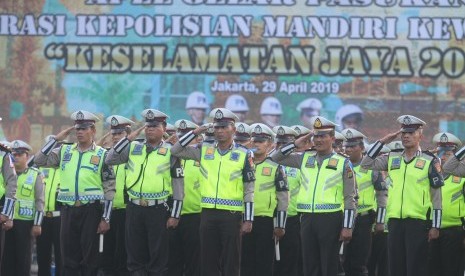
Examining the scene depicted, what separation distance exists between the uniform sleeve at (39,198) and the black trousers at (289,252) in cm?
327

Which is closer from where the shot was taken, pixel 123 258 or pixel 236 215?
pixel 236 215

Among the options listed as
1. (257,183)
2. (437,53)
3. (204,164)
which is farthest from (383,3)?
(204,164)

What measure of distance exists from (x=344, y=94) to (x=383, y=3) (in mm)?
1796

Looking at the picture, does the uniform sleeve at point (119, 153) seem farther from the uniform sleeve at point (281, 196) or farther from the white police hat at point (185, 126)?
the uniform sleeve at point (281, 196)

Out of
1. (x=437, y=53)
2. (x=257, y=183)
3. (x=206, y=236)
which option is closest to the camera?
(x=206, y=236)

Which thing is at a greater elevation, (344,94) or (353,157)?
(344,94)

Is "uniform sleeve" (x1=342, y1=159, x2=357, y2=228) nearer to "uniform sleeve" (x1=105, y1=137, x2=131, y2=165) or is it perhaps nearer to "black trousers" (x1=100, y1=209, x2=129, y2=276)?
"uniform sleeve" (x1=105, y1=137, x2=131, y2=165)

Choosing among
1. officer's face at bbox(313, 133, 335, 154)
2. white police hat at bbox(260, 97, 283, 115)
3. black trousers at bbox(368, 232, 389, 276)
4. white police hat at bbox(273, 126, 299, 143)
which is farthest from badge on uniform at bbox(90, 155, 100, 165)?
white police hat at bbox(260, 97, 283, 115)

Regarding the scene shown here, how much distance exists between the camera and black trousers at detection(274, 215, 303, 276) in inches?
671

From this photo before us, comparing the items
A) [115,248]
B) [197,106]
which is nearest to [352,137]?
[115,248]

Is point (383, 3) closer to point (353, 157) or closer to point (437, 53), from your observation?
point (437, 53)

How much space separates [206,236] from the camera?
1468cm

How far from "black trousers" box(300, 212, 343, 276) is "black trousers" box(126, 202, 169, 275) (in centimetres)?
173

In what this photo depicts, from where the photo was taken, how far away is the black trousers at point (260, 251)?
53.9 feet
